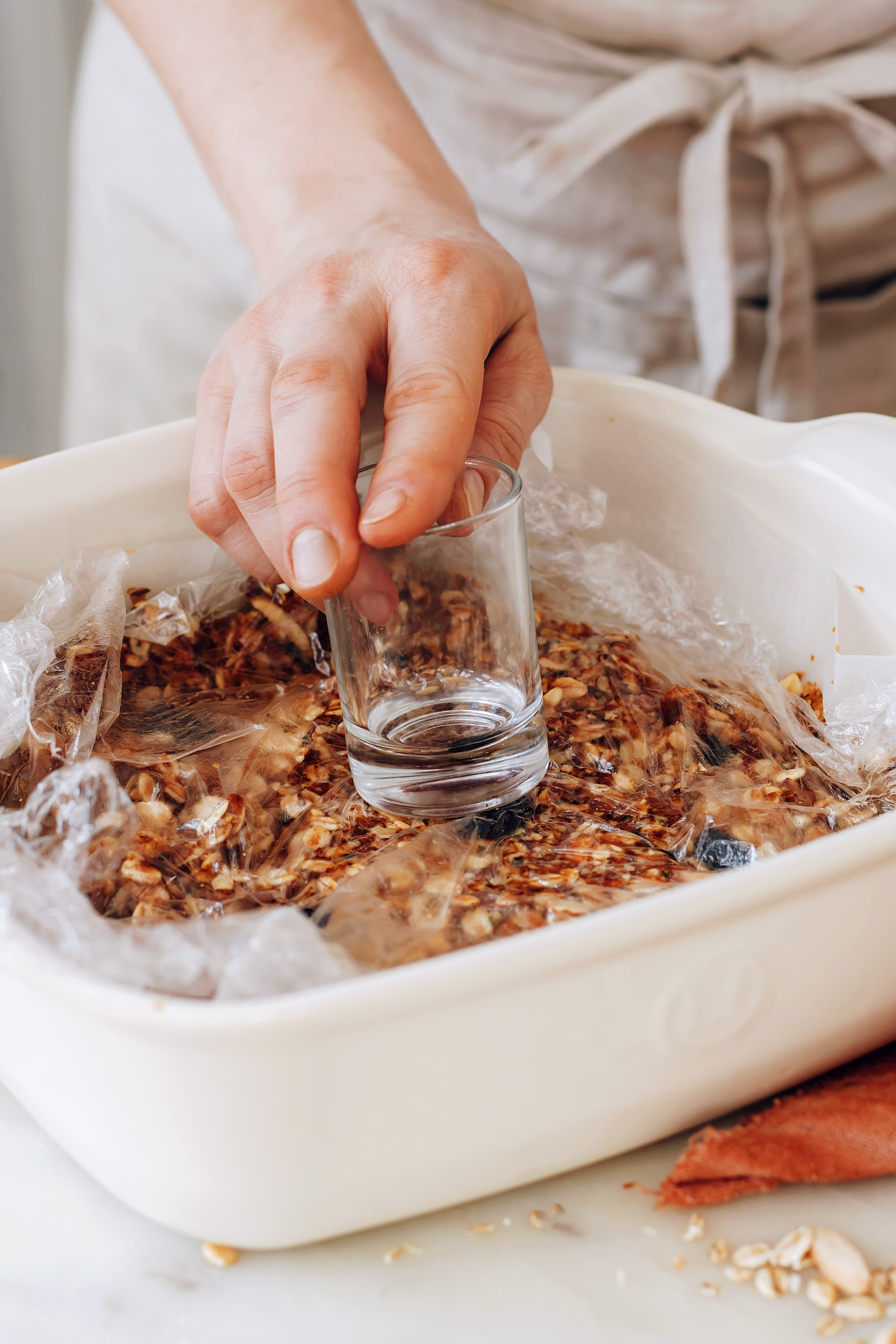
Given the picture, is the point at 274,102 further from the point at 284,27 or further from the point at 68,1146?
the point at 68,1146

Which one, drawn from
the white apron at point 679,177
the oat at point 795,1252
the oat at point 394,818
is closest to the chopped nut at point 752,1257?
the oat at point 795,1252

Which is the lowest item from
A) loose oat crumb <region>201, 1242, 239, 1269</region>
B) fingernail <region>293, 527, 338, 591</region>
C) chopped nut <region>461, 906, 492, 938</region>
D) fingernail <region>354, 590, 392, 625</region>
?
loose oat crumb <region>201, 1242, 239, 1269</region>

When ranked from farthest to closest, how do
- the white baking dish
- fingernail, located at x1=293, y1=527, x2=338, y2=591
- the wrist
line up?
the wrist < fingernail, located at x1=293, y1=527, x2=338, y2=591 < the white baking dish

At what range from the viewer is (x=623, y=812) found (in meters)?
0.47

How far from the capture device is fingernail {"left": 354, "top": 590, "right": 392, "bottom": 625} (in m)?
0.45

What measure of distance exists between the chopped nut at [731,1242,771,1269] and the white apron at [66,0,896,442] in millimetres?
638

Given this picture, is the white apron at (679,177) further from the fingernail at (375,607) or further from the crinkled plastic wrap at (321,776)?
the fingernail at (375,607)

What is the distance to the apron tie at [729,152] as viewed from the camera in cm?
80

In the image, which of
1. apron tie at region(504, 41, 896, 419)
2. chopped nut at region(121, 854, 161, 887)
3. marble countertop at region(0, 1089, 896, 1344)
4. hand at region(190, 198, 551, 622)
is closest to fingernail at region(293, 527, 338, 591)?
hand at region(190, 198, 551, 622)

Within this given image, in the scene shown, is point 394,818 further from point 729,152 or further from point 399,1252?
point 729,152

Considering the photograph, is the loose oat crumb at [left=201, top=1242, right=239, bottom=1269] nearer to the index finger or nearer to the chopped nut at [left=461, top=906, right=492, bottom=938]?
the chopped nut at [left=461, top=906, right=492, bottom=938]

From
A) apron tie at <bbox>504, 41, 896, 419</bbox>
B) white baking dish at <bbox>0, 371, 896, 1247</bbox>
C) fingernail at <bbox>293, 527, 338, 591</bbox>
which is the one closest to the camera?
white baking dish at <bbox>0, 371, 896, 1247</bbox>

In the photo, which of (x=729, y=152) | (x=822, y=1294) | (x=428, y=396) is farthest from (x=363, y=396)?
(x=729, y=152)

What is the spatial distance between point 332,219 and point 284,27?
159mm
